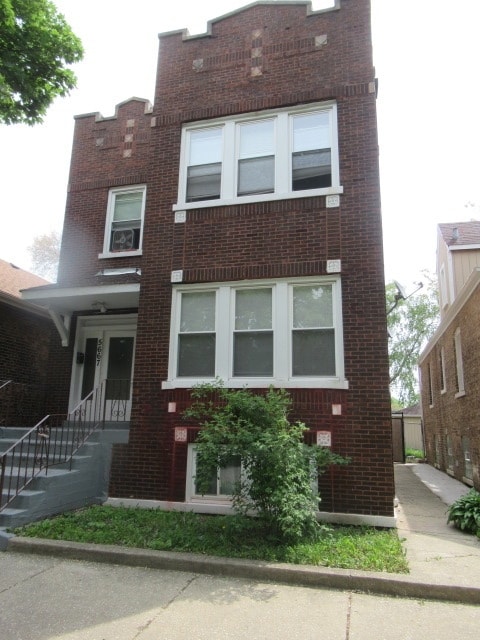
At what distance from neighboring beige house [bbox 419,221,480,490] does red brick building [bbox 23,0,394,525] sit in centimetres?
406

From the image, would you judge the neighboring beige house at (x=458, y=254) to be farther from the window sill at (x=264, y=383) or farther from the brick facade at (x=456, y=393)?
the window sill at (x=264, y=383)

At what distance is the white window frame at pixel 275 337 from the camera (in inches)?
282

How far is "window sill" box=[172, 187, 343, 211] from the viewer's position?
763 centimetres

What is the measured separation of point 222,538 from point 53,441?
3.88 meters

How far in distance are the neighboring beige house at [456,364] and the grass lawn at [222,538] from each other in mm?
5789

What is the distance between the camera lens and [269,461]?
211 inches

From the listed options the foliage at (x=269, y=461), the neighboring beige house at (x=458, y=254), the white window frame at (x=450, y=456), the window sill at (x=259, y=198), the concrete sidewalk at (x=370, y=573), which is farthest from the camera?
the neighboring beige house at (x=458, y=254)

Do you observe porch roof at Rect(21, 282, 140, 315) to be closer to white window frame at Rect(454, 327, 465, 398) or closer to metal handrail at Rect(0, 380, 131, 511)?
metal handrail at Rect(0, 380, 131, 511)

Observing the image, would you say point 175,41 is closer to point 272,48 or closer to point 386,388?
point 272,48

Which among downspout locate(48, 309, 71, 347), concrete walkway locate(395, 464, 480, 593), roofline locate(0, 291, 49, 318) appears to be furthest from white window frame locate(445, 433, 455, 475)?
roofline locate(0, 291, 49, 318)

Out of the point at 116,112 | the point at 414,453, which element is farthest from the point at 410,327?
the point at 116,112

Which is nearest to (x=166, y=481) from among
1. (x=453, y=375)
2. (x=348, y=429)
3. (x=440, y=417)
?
(x=348, y=429)

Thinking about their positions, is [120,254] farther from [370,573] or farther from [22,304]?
[370,573]

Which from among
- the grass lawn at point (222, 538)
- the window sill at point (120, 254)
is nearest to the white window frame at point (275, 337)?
the grass lawn at point (222, 538)
